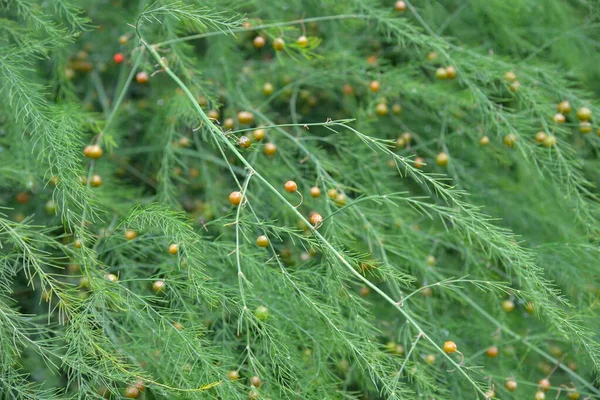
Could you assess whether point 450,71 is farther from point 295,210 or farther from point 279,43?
point 295,210

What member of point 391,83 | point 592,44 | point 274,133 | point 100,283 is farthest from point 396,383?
point 592,44

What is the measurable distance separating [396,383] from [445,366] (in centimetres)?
36

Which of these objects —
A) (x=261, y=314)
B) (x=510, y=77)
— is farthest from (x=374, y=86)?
(x=261, y=314)

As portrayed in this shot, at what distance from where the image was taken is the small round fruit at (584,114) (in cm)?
127

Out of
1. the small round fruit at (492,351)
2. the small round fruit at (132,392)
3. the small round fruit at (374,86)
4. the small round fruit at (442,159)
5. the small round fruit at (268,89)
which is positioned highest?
the small round fruit at (374,86)

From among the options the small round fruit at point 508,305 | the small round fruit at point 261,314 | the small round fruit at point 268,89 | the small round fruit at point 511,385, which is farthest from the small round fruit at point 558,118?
the small round fruit at point 261,314

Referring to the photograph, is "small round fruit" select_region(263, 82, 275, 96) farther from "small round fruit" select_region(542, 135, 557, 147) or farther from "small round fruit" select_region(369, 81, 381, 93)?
"small round fruit" select_region(542, 135, 557, 147)

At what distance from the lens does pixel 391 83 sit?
1.44 m

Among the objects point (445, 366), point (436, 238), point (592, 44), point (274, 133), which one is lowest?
point (445, 366)

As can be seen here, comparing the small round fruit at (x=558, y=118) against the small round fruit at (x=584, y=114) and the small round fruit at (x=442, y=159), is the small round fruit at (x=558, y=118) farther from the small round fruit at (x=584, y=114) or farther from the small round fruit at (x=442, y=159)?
the small round fruit at (x=442, y=159)

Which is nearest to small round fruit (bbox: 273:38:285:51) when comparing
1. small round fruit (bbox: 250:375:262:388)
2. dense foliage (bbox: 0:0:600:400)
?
dense foliage (bbox: 0:0:600:400)

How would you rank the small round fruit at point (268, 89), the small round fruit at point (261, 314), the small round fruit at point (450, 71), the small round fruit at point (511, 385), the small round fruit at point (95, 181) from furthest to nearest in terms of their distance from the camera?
1. the small round fruit at point (268, 89)
2. the small round fruit at point (450, 71)
3. the small round fruit at point (95, 181)
4. the small round fruit at point (511, 385)
5. the small round fruit at point (261, 314)

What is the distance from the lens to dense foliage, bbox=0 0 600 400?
3.15ft

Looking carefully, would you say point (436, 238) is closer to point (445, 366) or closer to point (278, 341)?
point (445, 366)
